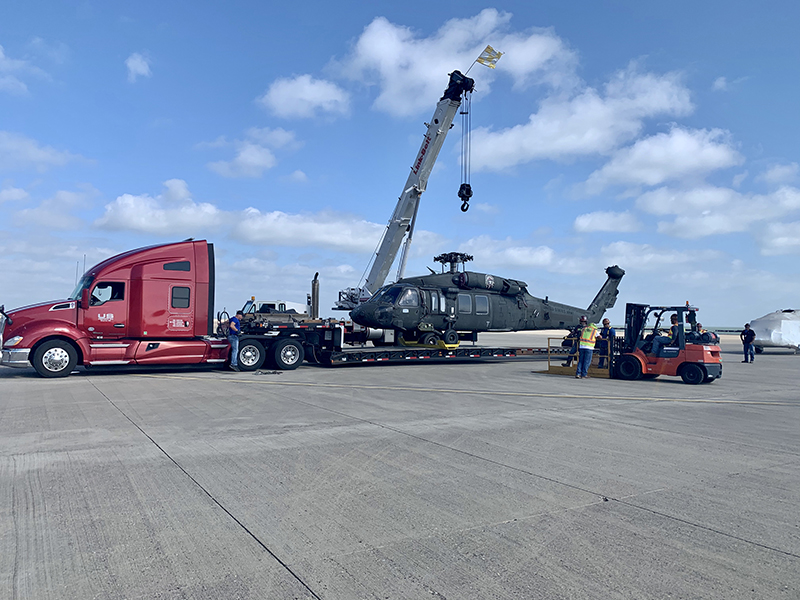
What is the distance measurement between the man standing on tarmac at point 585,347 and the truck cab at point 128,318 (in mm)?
9671

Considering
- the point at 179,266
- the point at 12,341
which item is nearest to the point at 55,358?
the point at 12,341

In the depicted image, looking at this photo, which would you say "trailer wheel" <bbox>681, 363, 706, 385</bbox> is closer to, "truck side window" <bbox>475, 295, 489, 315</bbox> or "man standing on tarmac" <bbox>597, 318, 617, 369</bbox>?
"man standing on tarmac" <bbox>597, 318, 617, 369</bbox>

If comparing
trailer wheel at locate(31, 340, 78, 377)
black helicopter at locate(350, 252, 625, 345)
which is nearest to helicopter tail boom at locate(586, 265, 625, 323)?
black helicopter at locate(350, 252, 625, 345)

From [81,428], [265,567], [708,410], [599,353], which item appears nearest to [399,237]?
[599,353]

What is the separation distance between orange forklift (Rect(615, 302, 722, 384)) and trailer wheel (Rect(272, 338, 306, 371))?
8778mm

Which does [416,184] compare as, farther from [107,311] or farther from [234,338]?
[107,311]

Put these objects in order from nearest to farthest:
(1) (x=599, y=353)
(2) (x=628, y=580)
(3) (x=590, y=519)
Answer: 1. (2) (x=628, y=580)
2. (3) (x=590, y=519)
3. (1) (x=599, y=353)

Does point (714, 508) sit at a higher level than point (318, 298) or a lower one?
lower

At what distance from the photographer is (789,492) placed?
497 cm

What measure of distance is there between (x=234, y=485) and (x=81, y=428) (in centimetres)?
368

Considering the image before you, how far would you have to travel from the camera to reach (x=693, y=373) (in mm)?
14008

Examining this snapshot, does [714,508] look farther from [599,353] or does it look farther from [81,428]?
[599,353]

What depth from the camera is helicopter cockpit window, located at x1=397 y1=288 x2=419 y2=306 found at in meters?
17.8

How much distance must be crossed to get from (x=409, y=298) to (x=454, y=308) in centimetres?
172
